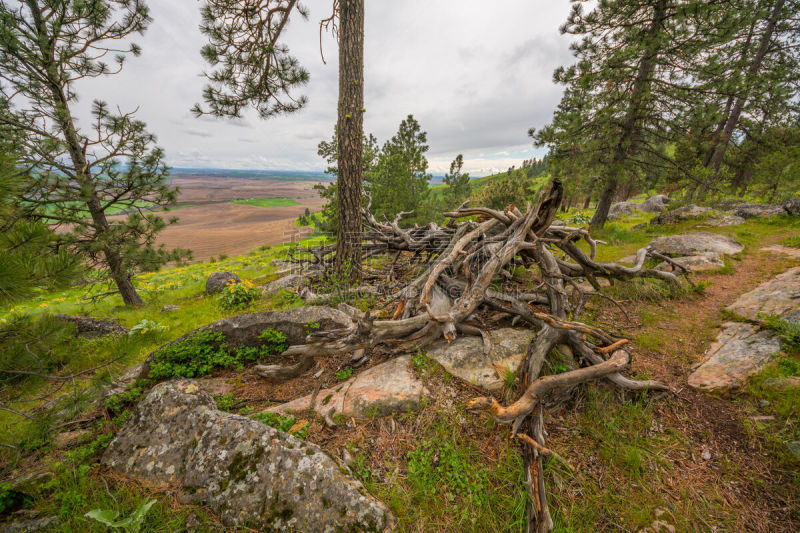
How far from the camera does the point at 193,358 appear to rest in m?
3.97

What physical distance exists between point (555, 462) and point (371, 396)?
1.98 meters

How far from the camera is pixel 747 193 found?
73.0 ft

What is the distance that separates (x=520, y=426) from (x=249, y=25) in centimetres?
920

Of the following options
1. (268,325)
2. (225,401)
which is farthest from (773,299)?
(225,401)

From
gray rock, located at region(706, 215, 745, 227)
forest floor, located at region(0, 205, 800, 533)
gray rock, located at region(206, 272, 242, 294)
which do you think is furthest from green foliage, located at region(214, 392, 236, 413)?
gray rock, located at region(706, 215, 745, 227)

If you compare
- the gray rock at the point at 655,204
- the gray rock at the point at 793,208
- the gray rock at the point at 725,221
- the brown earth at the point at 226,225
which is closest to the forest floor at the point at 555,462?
the brown earth at the point at 226,225

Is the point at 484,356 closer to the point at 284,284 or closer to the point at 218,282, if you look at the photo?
the point at 284,284

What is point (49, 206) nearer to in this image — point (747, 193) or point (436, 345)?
point (436, 345)

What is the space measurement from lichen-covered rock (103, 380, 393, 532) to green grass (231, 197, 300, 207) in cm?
16375

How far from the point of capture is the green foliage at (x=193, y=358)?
3.74 metres

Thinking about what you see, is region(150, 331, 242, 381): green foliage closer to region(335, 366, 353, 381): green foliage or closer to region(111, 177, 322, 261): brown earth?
region(335, 366, 353, 381): green foliage

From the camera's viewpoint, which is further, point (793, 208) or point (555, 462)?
point (793, 208)

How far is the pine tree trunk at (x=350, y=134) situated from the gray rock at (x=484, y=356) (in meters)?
3.47

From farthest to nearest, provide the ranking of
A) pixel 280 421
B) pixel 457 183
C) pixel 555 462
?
pixel 457 183
pixel 280 421
pixel 555 462
